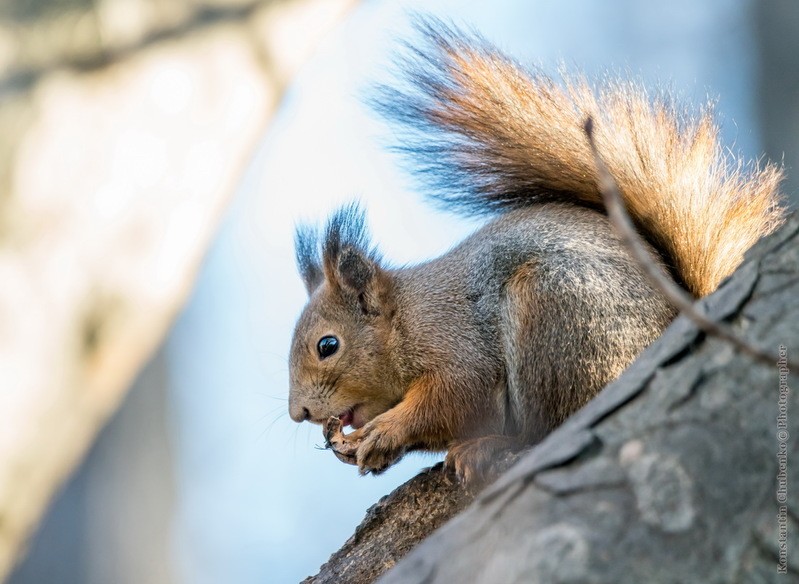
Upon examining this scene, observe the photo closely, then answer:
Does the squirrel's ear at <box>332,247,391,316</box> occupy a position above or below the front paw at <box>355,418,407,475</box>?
above

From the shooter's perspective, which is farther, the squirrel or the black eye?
the black eye

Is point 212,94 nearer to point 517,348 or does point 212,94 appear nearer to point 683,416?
point 517,348

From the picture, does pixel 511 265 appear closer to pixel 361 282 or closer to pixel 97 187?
pixel 361 282

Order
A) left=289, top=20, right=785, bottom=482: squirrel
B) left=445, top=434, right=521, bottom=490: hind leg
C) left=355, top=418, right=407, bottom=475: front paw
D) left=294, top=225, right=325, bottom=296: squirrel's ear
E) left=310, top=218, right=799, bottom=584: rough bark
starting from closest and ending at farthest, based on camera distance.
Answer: left=310, top=218, right=799, bottom=584: rough bark < left=445, top=434, right=521, bottom=490: hind leg < left=289, top=20, right=785, bottom=482: squirrel < left=355, top=418, right=407, bottom=475: front paw < left=294, top=225, right=325, bottom=296: squirrel's ear

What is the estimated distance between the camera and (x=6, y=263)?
2.02 m

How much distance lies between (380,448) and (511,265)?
53cm

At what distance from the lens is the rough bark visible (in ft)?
2.92

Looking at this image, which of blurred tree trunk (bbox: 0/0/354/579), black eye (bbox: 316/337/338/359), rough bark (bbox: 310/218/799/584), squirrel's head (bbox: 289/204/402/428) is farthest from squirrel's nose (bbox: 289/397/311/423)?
rough bark (bbox: 310/218/799/584)

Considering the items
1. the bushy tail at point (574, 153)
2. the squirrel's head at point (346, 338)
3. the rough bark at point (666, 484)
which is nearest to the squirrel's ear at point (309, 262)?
the squirrel's head at point (346, 338)

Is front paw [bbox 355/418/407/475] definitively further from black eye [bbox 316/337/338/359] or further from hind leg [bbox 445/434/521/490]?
black eye [bbox 316/337/338/359]

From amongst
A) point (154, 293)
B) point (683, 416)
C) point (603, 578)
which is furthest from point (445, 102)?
point (603, 578)

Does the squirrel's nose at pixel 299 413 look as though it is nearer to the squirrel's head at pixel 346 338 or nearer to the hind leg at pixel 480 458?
the squirrel's head at pixel 346 338

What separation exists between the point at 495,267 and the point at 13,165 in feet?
3.70

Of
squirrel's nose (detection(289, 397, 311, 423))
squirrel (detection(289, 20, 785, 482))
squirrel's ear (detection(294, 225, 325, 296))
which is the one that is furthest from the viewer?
squirrel's ear (detection(294, 225, 325, 296))
